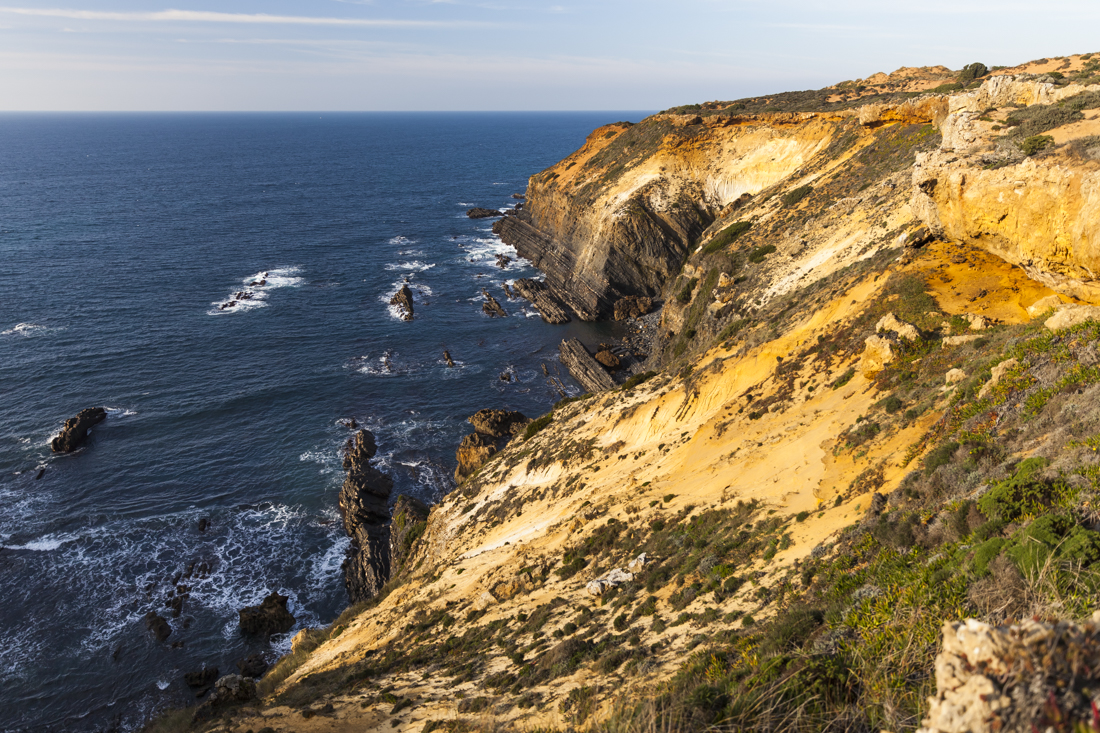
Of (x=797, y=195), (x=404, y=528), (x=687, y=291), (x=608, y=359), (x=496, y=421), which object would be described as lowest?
(x=404, y=528)

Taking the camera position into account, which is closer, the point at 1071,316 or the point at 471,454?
the point at 1071,316

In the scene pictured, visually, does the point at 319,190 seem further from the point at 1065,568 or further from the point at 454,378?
the point at 1065,568

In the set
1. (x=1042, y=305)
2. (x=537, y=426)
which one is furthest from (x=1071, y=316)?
(x=537, y=426)

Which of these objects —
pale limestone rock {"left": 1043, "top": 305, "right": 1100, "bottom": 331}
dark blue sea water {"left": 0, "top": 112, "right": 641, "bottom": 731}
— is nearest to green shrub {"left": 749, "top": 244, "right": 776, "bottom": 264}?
dark blue sea water {"left": 0, "top": 112, "right": 641, "bottom": 731}

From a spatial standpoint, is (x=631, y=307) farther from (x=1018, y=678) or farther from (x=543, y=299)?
(x=1018, y=678)

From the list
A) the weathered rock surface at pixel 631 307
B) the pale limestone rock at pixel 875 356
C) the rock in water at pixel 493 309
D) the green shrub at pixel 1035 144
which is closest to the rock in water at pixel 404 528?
the pale limestone rock at pixel 875 356

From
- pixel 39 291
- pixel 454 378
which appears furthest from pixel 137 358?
pixel 454 378

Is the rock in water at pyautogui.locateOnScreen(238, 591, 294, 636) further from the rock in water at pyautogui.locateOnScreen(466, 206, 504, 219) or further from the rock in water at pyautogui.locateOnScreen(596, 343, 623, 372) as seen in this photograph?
the rock in water at pyautogui.locateOnScreen(466, 206, 504, 219)
